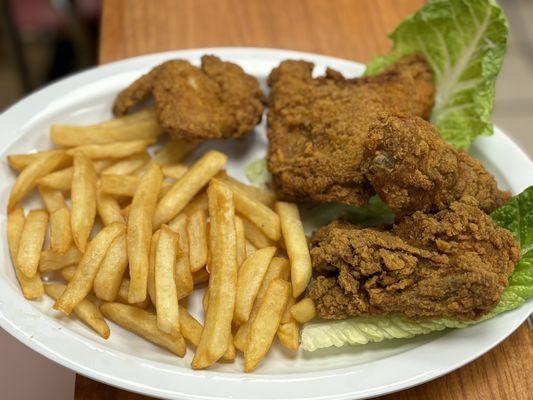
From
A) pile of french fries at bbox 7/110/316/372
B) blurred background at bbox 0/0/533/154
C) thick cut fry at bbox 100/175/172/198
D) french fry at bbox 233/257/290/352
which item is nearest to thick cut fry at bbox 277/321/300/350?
pile of french fries at bbox 7/110/316/372

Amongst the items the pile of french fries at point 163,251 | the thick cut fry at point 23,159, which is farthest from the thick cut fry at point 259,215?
the thick cut fry at point 23,159

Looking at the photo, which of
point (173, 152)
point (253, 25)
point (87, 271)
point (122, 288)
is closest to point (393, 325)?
point (122, 288)

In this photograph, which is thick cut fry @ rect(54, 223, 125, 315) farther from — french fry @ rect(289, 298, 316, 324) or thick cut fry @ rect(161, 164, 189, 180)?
french fry @ rect(289, 298, 316, 324)

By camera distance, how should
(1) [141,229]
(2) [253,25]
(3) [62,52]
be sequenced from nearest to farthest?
(1) [141,229], (2) [253,25], (3) [62,52]

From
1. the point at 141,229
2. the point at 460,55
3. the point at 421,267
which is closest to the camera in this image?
the point at 421,267

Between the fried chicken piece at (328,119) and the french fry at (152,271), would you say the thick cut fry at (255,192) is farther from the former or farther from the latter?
the french fry at (152,271)

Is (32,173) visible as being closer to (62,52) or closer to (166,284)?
(166,284)
